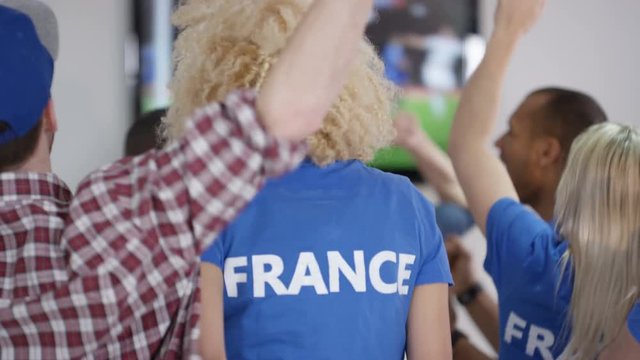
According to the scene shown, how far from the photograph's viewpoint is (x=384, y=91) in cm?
153

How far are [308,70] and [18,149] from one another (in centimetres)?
37

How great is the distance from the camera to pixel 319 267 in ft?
4.55

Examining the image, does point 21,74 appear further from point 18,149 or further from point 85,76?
point 85,76

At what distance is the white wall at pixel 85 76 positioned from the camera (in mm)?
3312

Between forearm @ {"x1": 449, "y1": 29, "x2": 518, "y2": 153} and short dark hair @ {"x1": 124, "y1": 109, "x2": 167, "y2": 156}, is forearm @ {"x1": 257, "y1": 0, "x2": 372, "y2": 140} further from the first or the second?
short dark hair @ {"x1": 124, "y1": 109, "x2": 167, "y2": 156}

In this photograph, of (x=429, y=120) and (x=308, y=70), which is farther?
(x=429, y=120)

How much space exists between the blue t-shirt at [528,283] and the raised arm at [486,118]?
0.06m

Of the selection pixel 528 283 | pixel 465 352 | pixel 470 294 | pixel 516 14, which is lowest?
pixel 465 352

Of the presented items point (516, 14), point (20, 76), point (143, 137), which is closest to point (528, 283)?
point (516, 14)

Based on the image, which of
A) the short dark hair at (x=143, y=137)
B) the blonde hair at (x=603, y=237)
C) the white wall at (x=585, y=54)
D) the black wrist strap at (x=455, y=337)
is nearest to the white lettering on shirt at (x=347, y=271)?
the blonde hair at (x=603, y=237)

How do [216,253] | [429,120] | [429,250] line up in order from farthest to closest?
[429,120], [429,250], [216,253]

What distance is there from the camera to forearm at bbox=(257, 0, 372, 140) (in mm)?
1031

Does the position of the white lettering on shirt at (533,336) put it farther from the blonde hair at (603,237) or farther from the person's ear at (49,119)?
the person's ear at (49,119)

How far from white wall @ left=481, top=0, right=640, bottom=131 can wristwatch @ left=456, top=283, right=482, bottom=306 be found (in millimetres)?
1365
